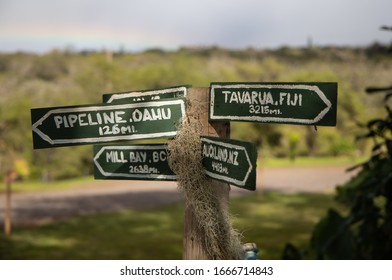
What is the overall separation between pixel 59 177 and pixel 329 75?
42.4 feet

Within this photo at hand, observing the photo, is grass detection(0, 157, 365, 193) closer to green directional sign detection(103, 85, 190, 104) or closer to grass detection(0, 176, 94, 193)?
grass detection(0, 176, 94, 193)

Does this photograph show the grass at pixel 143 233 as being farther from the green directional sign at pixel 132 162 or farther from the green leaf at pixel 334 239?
the green directional sign at pixel 132 162

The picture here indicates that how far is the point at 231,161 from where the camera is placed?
7.31ft

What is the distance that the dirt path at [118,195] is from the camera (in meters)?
19.6

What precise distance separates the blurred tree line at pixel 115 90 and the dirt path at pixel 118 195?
3.71 feet

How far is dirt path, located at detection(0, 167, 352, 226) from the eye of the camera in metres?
19.6

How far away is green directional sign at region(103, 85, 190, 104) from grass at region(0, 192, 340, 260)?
9.78m

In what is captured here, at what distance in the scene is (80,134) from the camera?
254 centimetres

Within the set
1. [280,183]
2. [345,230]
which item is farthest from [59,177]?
[345,230]

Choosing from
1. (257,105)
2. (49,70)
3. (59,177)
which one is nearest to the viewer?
(257,105)

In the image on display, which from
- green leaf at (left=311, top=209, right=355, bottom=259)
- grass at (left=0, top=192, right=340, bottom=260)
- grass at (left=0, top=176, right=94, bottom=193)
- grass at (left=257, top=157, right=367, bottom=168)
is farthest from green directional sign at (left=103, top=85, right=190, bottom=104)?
grass at (left=257, top=157, right=367, bottom=168)

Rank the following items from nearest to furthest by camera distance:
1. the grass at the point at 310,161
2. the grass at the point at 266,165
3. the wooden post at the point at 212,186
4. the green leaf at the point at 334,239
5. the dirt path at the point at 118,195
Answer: the wooden post at the point at 212,186 → the green leaf at the point at 334,239 → the dirt path at the point at 118,195 → the grass at the point at 266,165 → the grass at the point at 310,161

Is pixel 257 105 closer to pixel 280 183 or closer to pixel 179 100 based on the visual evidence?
pixel 179 100

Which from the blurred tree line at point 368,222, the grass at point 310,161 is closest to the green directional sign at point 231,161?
the blurred tree line at point 368,222
